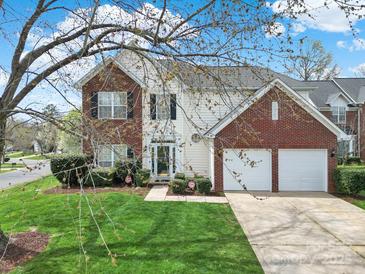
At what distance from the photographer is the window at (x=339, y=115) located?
3397 cm

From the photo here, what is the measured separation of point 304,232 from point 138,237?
4806 mm

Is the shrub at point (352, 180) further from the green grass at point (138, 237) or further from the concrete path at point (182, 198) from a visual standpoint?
the green grass at point (138, 237)

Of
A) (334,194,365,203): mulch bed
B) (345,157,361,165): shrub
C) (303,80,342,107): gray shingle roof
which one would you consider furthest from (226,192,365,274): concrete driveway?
(303,80,342,107): gray shingle roof

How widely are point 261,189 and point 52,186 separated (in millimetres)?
10659

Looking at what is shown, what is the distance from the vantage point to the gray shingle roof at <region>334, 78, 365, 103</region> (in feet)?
114

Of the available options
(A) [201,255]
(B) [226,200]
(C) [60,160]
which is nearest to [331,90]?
(B) [226,200]

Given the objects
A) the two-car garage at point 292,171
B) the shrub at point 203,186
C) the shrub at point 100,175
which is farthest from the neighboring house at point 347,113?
the shrub at point 100,175

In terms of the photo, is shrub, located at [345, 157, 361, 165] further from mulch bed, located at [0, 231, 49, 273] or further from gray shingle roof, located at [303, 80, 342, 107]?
mulch bed, located at [0, 231, 49, 273]

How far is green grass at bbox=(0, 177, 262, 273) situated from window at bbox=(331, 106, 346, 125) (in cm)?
2320

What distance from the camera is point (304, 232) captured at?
1084cm

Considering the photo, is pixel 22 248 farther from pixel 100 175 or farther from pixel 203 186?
pixel 203 186

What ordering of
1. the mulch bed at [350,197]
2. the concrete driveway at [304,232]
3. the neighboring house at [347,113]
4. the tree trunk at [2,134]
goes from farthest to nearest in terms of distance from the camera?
the neighboring house at [347,113]
the mulch bed at [350,197]
the concrete driveway at [304,232]
the tree trunk at [2,134]

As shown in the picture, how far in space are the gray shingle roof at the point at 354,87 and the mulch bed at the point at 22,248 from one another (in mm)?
32072

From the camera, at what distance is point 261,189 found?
18.7 metres
